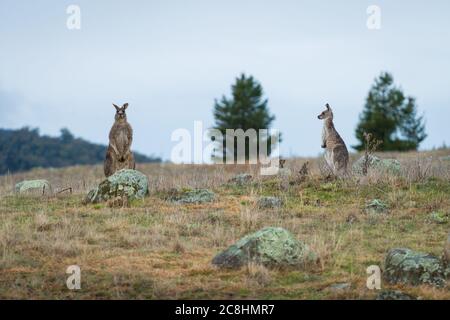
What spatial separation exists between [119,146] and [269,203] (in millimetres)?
6364

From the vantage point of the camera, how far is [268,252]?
1136 centimetres

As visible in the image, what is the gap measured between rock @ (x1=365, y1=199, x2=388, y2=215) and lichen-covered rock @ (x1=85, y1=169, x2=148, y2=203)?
5.21 metres

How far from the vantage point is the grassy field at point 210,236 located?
34.2 feet

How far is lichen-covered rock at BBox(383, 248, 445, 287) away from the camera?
33.9ft

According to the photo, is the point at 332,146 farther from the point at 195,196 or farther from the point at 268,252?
the point at 268,252

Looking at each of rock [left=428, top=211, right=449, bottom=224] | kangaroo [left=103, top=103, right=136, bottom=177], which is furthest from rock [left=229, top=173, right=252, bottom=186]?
rock [left=428, top=211, right=449, bottom=224]

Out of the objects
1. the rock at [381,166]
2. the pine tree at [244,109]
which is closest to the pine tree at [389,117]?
the pine tree at [244,109]

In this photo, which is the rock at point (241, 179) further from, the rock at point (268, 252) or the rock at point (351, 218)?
the rock at point (268, 252)

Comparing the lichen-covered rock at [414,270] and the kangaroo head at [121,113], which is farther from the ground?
the kangaroo head at [121,113]

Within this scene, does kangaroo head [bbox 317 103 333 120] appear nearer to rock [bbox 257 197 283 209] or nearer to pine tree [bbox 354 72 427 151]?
rock [bbox 257 197 283 209]

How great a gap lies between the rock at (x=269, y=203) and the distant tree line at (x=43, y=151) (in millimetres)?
90312

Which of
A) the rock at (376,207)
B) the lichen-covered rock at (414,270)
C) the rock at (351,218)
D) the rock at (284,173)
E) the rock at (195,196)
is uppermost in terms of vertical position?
the rock at (284,173)

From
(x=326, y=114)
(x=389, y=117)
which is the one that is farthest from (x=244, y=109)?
(x=326, y=114)
